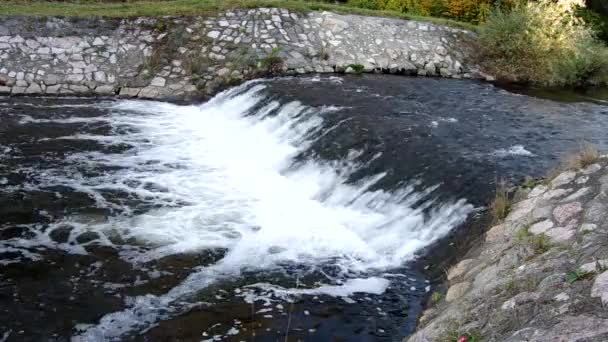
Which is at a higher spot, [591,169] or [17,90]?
[591,169]

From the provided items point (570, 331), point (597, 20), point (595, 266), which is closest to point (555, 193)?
point (595, 266)

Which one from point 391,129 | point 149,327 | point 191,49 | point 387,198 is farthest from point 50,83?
point 149,327

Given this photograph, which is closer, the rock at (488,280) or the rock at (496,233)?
the rock at (488,280)

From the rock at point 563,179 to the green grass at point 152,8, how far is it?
423 inches

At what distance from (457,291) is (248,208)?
3.38 m

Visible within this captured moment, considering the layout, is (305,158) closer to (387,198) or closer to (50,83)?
(387,198)

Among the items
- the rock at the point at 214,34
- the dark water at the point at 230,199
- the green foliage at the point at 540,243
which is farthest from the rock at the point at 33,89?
the green foliage at the point at 540,243

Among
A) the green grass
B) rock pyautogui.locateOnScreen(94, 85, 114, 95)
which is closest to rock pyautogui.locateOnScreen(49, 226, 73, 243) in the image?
rock pyautogui.locateOnScreen(94, 85, 114, 95)

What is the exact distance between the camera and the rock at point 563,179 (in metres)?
5.52

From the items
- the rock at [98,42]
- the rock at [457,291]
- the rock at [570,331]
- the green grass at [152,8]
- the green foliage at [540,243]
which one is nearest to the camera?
the rock at [570,331]

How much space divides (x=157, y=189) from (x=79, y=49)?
724 cm

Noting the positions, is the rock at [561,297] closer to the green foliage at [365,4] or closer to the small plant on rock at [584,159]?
the small plant on rock at [584,159]

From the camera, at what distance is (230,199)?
787 centimetres

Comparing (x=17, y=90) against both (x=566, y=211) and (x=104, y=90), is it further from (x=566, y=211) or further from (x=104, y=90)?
(x=566, y=211)
